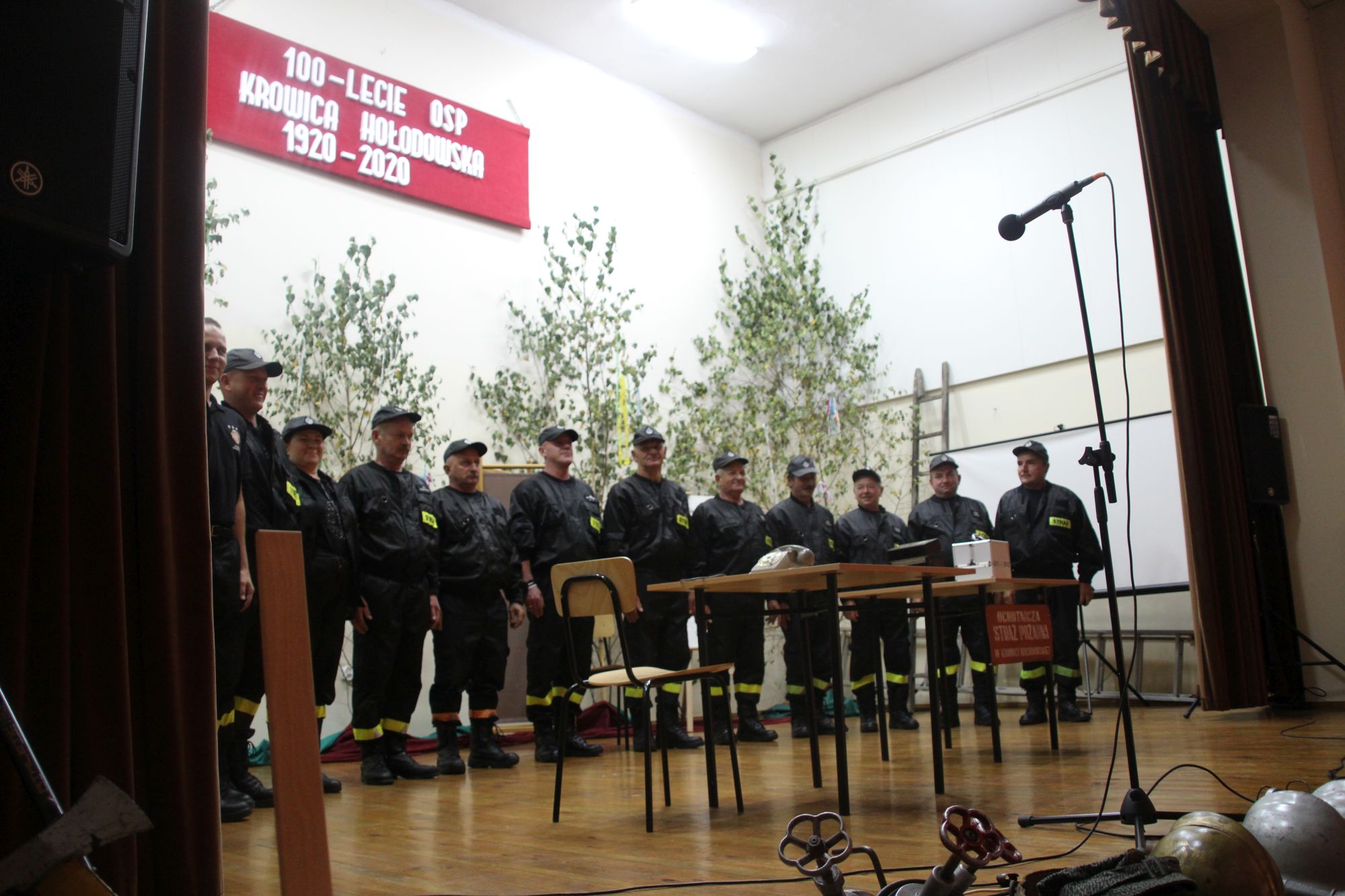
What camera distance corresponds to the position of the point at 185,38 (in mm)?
1966

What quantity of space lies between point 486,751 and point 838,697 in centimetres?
225

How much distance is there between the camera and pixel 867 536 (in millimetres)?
6496

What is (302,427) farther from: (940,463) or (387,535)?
(940,463)

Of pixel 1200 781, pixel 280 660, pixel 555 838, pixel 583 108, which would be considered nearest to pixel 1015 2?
pixel 583 108

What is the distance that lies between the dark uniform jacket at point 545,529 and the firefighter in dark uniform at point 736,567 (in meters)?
0.73

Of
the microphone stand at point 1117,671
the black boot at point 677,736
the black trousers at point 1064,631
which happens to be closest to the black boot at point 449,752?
the black boot at point 677,736

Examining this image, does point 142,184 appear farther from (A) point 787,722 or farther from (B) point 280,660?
(A) point 787,722

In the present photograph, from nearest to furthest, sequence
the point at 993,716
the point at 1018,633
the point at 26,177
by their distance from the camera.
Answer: the point at 26,177 < the point at 1018,633 < the point at 993,716

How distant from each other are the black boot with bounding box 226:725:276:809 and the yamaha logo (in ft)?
9.21

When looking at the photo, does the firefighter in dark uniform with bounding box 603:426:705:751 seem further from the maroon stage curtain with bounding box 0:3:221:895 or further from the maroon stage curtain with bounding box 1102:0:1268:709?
the maroon stage curtain with bounding box 0:3:221:895

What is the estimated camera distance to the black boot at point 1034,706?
5777 mm

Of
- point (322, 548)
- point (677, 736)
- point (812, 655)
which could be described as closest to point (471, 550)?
point (322, 548)

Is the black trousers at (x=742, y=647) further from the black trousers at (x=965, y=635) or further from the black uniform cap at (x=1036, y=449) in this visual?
the black uniform cap at (x=1036, y=449)

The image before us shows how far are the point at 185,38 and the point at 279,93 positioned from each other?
15.1 ft
